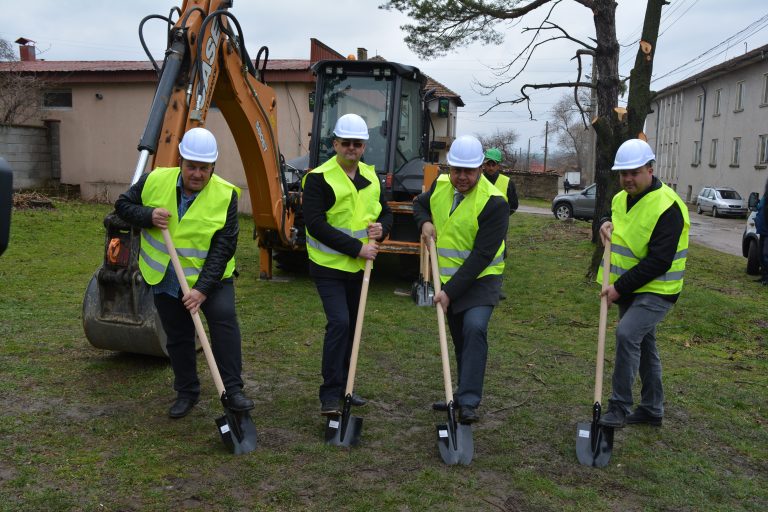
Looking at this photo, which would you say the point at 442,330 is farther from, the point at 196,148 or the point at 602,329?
the point at 196,148

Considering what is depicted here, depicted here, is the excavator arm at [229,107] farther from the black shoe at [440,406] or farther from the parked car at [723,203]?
the parked car at [723,203]

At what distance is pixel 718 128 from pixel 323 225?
38180mm

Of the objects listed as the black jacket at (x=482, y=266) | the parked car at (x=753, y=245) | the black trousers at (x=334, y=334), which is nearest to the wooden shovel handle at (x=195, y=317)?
the black trousers at (x=334, y=334)

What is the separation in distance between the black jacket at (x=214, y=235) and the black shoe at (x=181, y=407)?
0.84m

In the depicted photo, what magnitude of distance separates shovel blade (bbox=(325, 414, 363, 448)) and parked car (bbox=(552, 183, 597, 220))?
21.0m

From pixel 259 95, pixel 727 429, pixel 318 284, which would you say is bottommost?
pixel 727 429

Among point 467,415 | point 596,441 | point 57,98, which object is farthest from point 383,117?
point 57,98

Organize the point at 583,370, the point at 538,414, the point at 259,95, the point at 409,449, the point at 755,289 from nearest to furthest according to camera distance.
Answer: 1. the point at 409,449
2. the point at 538,414
3. the point at 583,370
4. the point at 259,95
5. the point at 755,289

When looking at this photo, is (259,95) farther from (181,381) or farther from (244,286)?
(181,381)

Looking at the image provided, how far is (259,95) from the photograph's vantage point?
314 inches

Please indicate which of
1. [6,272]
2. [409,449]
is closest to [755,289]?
[409,449]

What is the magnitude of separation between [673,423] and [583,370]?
1251 mm

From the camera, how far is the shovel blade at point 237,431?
13.5 ft

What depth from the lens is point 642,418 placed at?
4801 mm
